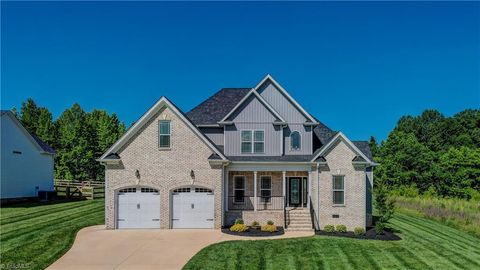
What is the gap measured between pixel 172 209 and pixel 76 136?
3572 cm

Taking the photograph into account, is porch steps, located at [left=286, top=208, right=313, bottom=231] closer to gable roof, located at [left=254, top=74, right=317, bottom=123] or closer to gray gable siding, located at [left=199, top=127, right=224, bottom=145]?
gable roof, located at [left=254, top=74, right=317, bottom=123]

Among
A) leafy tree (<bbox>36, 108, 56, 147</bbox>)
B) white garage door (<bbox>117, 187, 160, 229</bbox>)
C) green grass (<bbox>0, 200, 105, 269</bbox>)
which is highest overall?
leafy tree (<bbox>36, 108, 56, 147</bbox>)

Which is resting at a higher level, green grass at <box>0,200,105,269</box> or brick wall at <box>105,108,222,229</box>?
brick wall at <box>105,108,222,229</box>

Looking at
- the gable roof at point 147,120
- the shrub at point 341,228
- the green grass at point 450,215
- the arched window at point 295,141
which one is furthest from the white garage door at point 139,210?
the green grass at point 450,215

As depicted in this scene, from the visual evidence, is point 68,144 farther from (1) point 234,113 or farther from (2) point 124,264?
(2) point 124,264

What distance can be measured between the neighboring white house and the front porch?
18838 mm

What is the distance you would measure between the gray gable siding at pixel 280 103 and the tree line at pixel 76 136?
35.4m

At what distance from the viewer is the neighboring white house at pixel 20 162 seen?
30172 mm

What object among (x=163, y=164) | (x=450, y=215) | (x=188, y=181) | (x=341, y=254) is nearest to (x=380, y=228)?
(x=341, y=254)

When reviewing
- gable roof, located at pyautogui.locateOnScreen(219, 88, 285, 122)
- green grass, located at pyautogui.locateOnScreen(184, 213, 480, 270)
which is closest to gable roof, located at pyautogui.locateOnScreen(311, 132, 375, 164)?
gable roof, located at pyautogui.locateOnScreen(219, 88, 285, 122)

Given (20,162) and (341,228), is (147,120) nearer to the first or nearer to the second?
(341,228)

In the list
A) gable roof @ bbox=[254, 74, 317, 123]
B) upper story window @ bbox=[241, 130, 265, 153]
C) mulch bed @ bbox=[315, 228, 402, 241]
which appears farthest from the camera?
gable roof @ bbox=[254, 74, 317, 123]

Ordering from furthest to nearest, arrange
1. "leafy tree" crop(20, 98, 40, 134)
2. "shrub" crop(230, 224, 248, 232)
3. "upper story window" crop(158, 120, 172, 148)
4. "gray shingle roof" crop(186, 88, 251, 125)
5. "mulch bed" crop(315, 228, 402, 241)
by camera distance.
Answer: "leafy tree" crop(20, 98, 40, 134)
"gray shingle roof" crop(186, 88, 251, 125)
"upper story window" crop(158, 120, 172, 148)
"shrub" crop(230, 224, 248, 232)
"mulch bed" crop(315, 228, 402, 241)

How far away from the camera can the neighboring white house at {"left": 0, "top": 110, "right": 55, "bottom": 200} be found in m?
30.2
